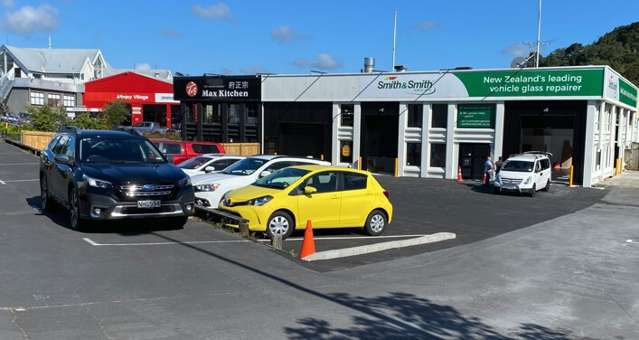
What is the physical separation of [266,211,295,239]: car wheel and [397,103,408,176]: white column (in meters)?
22.8

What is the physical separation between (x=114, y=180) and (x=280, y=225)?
3.39m

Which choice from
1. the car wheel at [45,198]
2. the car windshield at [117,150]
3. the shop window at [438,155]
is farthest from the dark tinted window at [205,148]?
the shop window at [438,155]

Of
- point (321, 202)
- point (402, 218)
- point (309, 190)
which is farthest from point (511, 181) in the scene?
point (309, 190)

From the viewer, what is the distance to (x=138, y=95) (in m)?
67.7

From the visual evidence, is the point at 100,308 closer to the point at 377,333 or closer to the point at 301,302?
the point at 301,302

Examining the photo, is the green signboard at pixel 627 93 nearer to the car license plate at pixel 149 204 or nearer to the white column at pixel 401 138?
the white column at pixel 401 138

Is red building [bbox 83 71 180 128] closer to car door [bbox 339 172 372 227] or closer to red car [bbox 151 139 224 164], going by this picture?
red car [bbox 151 139 224 164]

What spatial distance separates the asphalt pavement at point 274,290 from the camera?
20.4 ft

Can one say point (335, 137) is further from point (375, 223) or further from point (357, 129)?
point (375, 223)

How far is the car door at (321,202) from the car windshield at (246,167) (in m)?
2.84

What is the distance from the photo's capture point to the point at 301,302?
24.0ft

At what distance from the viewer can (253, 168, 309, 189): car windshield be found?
12766mm

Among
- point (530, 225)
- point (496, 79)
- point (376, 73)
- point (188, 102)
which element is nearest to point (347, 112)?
point (376, 73)

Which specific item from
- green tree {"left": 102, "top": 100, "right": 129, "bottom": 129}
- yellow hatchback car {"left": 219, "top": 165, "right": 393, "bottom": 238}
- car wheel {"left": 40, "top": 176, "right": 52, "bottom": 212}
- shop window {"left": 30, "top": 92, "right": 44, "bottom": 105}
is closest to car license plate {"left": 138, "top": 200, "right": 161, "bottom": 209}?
yellow hatchback car {"left": 219, "top": 165, "right": 393, "bottom": 238}
